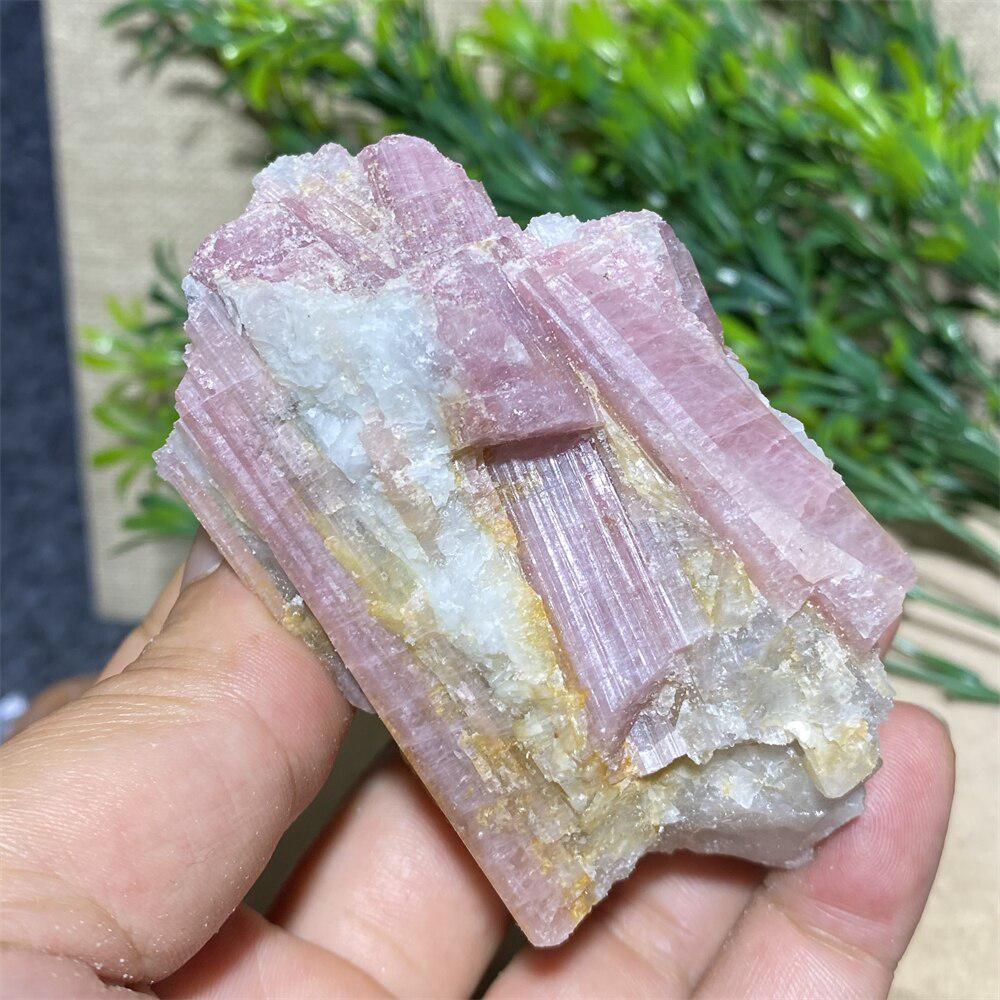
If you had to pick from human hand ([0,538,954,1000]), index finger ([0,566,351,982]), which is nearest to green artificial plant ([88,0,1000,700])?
human hand ([0,538,954,1000])

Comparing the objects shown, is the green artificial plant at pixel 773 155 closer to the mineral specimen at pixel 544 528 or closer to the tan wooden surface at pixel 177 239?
the tan wooden surface at pixel 177 239

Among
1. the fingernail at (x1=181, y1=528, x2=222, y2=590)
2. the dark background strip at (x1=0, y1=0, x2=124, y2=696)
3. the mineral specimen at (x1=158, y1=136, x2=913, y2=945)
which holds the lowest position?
the dark background strip at (x1=0, y1=0, x2=124, y2=696)

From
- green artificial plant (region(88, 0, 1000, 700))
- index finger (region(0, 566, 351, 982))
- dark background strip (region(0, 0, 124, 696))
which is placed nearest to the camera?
index finger (region(0, 566, 351, 982))

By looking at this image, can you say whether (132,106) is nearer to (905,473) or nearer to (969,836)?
(905,473)

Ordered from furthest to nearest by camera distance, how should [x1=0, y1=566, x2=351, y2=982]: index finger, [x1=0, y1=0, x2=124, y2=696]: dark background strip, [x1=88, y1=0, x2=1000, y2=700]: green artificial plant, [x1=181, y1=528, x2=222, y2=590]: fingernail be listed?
[x1=0, y1=0, x2=124, y2=696]: dark background strip
[x1=88, y1=0, x2=1000, y2=700]: green artificial plant
[x1=181, y1=528, x2=222, y2=590]: fingernail
[x1=0, y1=566, x2=351, y2=982]: index finger

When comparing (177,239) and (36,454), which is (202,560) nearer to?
(177,239)

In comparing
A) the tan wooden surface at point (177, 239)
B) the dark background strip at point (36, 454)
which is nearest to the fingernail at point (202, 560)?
→ the tan wooden surface at point (177, 239)

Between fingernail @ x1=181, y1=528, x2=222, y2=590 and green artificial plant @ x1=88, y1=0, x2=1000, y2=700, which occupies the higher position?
green artificial plant @ x1=88, y1=0, x2=1000, y2=700

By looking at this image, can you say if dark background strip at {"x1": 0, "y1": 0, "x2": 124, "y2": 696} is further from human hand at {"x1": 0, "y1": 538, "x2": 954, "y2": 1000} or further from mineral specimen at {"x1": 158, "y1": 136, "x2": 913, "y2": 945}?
mineral specimen at {"x1": 158, "y1": 136, "x2": 913, "y2": 945}
